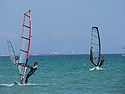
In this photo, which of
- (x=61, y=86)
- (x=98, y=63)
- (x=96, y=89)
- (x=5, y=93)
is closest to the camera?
(x=5, y=93)

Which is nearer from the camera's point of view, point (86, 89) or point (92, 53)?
point (86, 89)

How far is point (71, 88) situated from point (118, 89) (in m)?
2.34

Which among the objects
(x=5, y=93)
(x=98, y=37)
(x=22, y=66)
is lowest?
(x=5, y=93)

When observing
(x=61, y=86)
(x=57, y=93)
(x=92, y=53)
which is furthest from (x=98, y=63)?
(x=57, y=93)

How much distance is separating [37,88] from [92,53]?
1292cm

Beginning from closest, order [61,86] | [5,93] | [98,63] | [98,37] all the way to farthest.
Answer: [5,93]
[61,86]
[98,37]
[98,63]

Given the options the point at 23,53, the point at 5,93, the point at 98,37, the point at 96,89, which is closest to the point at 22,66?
the point at 23,53

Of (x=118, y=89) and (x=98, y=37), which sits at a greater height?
(x=98, y=37)

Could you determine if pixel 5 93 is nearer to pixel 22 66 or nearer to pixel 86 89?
pixel 22 66

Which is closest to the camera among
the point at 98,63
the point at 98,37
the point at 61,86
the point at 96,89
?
the point at 96,89

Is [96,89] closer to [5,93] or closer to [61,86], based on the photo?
[61,86]

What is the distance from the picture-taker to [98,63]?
33812 mm

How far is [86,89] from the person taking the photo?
64.8 feet

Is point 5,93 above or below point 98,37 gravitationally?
below
